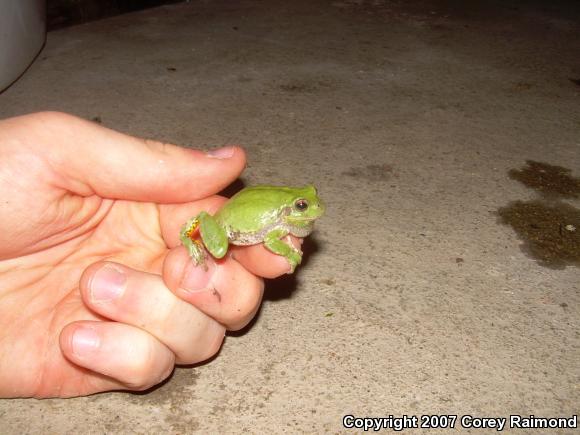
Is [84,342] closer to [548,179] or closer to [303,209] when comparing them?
[303,209]

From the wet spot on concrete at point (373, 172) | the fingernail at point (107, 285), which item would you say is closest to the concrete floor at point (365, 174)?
the wet spot on concrete at point (373, 172)

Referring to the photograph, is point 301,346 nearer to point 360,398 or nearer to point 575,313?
point 360,398

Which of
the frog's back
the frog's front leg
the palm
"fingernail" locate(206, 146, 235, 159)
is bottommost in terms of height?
the palm

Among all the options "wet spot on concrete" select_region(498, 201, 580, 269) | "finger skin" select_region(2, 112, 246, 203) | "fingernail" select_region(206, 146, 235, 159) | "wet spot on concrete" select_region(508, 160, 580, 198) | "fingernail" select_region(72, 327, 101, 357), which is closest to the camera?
"fingernail" select_region(72, 327, 101, 357)

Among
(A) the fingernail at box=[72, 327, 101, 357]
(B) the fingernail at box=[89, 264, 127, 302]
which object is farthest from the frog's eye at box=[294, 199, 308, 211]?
(A) the fingernail at box=[72, 327, 101, 357]

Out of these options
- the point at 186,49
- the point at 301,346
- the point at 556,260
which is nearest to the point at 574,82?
the point at 556,260

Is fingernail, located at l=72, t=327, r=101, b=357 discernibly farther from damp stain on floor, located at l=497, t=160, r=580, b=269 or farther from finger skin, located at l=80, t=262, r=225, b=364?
damp stain on floor, located at l=497, t=160, r=580, b=269

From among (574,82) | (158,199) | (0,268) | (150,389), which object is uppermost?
(158,199)

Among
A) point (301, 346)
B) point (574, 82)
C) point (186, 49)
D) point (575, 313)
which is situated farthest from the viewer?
point (186, 49)
